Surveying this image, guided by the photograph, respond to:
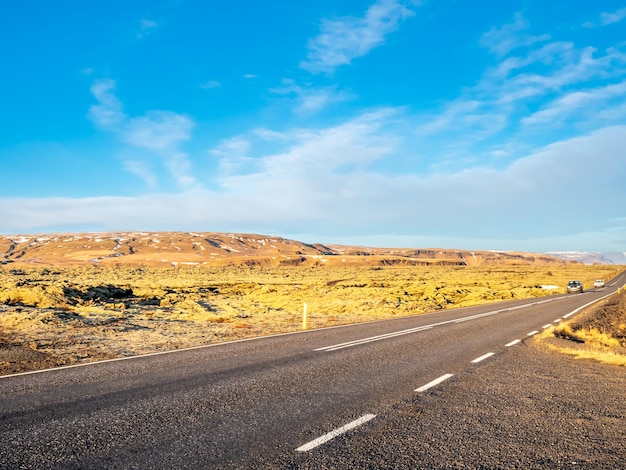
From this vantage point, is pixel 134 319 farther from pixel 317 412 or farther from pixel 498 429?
pixel 498 429

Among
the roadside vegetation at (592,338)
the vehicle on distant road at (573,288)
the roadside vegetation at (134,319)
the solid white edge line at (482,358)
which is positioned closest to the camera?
the solid white edge line at (482,358)

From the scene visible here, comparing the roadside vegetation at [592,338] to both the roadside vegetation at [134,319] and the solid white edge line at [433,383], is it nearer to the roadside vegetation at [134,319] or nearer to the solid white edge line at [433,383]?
the solid white edge line at [433,383]

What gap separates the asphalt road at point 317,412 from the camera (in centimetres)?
471

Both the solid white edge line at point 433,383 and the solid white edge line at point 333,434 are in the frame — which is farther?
the solid white edge line at point 433,383

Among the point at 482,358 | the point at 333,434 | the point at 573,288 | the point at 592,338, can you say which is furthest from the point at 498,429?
the point at 573,288

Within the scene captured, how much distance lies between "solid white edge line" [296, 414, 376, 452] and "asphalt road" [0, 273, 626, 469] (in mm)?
14

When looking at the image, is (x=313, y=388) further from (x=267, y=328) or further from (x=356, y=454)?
(x=267, y=328)

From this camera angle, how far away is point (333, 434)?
5316mm

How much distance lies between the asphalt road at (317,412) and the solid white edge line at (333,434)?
0.5 inches

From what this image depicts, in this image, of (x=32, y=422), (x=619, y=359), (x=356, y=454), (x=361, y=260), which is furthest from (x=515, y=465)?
(x=361, y=260)

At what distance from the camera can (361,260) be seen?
414 feet

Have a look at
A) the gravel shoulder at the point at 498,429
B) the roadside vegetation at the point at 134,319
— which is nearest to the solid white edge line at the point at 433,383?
the gravel shoulder at the point at 498,429

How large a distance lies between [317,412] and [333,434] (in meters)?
0.95

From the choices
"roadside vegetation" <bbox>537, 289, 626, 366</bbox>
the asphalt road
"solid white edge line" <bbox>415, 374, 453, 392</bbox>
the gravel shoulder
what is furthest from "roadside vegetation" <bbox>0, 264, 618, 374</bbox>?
"roadside vegetation" <bbox>537, 289, 626, 366</bbox>
